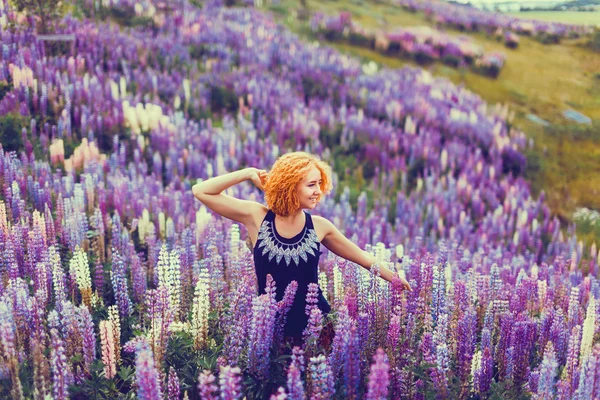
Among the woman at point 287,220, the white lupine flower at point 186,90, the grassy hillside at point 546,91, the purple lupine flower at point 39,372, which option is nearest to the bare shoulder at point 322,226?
the woman at point 287,220

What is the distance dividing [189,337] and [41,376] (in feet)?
3.54

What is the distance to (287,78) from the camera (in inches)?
496

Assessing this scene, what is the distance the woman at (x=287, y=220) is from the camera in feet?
13.1

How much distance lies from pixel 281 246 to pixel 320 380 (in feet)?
3.52

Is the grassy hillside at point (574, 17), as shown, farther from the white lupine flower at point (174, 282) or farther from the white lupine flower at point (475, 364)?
the white lupine flower at point (174, 282)

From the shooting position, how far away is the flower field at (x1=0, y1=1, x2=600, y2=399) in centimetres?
361

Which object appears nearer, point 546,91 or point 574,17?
point 546,91

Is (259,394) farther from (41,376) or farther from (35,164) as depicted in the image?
(35,164)

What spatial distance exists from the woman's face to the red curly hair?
3 cm

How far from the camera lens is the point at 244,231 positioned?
645 centimetres

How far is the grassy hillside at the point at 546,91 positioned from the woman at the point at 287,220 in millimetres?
6386

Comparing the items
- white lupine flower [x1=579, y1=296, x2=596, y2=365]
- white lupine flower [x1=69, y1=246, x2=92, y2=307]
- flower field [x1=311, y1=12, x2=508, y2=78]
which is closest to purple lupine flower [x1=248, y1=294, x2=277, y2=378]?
white lupine flower [x1=69, y1=246, x2=92, y2=307]

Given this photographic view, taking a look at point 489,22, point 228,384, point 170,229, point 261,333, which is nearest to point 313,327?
point 261,333

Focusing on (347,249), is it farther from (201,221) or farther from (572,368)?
(201,221)
